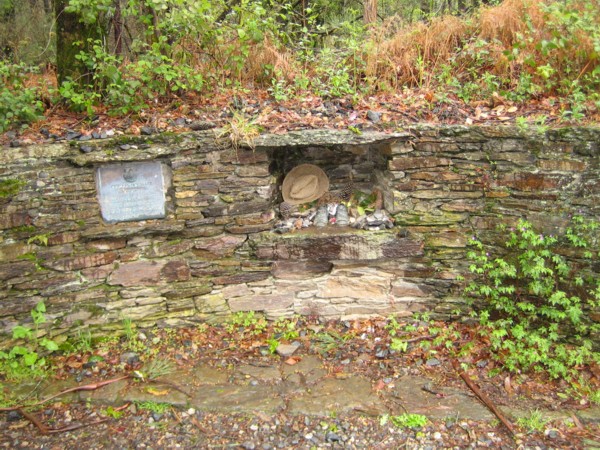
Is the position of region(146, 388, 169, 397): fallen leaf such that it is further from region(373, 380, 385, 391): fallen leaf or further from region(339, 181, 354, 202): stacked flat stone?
region(339, 181, 354, 202): stacked flat stone

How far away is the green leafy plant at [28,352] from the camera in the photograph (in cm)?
356

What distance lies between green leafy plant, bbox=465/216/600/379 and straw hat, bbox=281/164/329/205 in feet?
5.19

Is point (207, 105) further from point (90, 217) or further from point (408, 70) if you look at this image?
point (408, 70)

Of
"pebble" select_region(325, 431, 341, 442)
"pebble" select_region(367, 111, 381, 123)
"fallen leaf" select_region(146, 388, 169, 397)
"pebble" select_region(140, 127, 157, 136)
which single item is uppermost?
"pebble" select_region(367, 111, 381, 123)

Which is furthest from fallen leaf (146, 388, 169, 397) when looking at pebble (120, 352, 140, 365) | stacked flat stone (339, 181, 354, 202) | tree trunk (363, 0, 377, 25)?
tree trunk (363, 0, 377, 25)

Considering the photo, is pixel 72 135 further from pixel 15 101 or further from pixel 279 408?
pixel 279 408

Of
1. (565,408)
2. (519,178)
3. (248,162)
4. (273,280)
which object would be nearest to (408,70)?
(519,178)

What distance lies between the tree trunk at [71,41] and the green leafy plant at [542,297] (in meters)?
3.97

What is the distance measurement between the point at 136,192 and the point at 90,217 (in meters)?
0.43

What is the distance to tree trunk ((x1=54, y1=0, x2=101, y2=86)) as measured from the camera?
13.4 feet

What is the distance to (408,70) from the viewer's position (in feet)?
15.0

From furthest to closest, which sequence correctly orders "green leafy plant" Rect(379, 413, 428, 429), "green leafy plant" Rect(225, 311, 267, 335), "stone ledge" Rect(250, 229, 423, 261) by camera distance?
"green leafy plant" Rect(225, 311, 267, 335)
"stone ledge" Rect(250, 229, 423, 261)
"green leafy plant" Rect(379, 413, 428, 429)

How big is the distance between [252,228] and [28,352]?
212 centimetres

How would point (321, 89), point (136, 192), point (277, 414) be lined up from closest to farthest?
point (277, 414)
point (136, 192)
point (321, 89)
